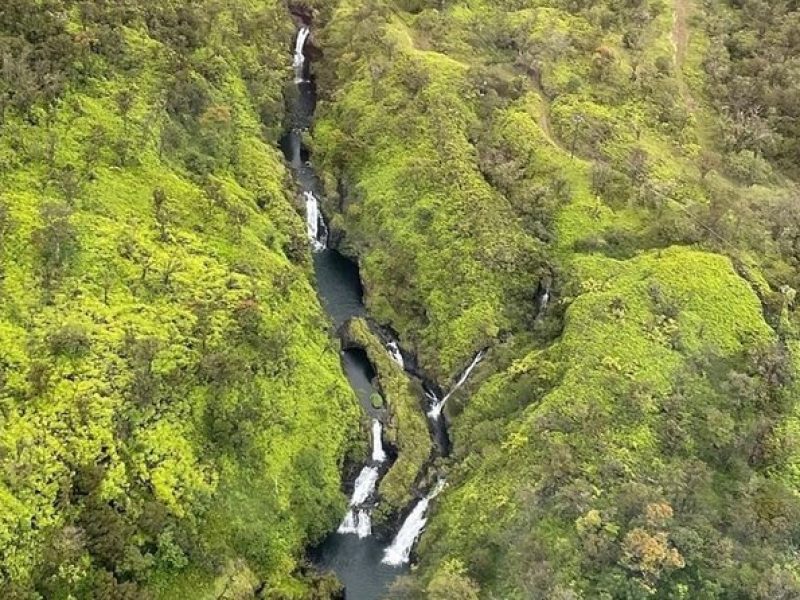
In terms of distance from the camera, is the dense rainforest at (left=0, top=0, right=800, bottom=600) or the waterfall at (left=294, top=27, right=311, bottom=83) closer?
the dense rainforest at (left=0, top=0, right=800, bottom=600)

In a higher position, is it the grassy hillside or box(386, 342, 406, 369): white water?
the grassy hillside

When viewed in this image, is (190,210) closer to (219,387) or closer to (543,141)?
(219,387)

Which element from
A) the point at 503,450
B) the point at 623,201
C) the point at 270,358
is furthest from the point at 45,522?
the point at 623,201

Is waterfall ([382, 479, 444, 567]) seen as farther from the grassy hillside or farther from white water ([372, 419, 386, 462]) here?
white water ([372, 419, 386, 462])

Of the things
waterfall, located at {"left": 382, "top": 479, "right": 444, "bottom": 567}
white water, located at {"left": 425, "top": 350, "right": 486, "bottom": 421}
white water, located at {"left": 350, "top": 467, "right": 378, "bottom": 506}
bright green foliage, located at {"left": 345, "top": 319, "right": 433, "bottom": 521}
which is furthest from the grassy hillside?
white water, located at {"left": 350, "top": 467, "right": 378, "bottom": 506}

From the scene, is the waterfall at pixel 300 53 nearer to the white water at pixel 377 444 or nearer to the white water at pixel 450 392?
the white water at pixel 450 392

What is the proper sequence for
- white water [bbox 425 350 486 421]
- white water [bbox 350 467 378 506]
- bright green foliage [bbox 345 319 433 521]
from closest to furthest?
1. bright green foliage [bbox 345 319 433 521]
2. white water [bbox 350 467 378 506]
3. white water [bbox 425 350 486 421]
